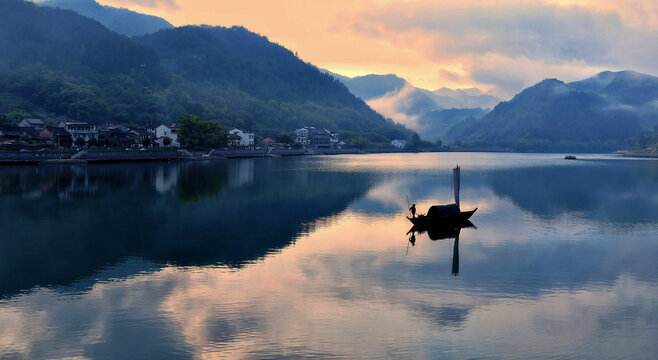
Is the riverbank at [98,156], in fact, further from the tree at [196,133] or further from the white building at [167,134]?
the white building at [167,134]

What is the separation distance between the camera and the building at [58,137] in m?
134

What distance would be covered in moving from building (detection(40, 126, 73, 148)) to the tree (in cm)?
3159

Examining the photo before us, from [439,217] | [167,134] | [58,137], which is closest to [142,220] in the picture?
[439,217]

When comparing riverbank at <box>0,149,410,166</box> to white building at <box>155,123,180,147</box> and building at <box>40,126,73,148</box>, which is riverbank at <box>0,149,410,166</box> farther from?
white building at <box>155,123,180,147</box>

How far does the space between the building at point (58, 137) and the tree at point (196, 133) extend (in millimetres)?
31588

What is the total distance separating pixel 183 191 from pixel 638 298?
52.7 m

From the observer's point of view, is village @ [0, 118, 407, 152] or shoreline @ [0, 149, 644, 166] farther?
village @ [0, 118, 407, 152]

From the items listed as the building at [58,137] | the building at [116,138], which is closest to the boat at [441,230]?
the building at [58,137]

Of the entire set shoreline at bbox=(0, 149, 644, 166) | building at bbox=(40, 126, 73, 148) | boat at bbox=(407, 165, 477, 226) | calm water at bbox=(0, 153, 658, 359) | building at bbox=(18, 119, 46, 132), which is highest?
building at bbox=(18, 119, 46, 132)

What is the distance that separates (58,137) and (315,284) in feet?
427

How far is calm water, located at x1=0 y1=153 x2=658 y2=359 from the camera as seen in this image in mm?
17766

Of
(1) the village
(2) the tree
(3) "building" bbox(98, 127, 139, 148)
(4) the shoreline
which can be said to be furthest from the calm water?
(2) the tree

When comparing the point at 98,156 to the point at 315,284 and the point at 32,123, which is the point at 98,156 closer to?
the point at 32,123

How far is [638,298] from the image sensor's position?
922 inches
